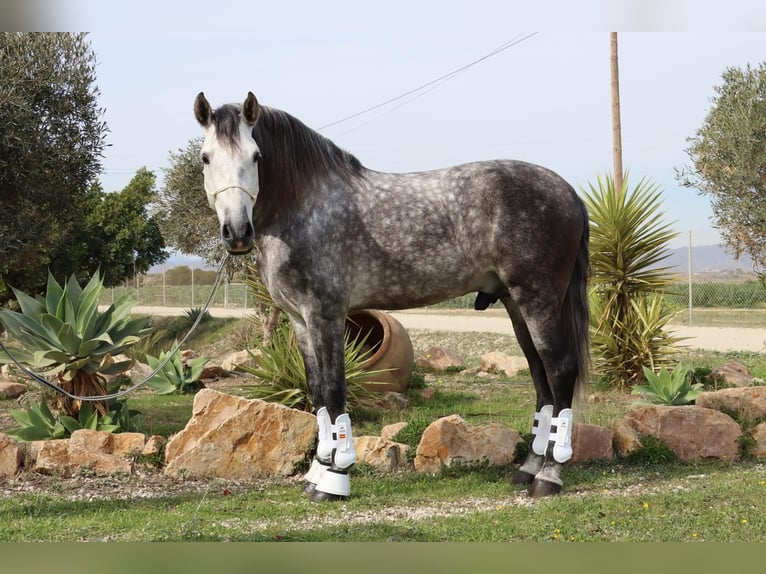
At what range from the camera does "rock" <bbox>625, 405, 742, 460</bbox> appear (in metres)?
6.18

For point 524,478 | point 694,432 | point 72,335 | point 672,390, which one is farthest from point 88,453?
point 672,390

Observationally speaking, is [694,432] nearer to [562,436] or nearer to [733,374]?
[562,436]

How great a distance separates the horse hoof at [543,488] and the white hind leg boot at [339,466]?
1.23 meters

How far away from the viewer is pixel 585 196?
938cm

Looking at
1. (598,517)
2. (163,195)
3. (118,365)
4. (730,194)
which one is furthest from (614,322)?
(163,195)

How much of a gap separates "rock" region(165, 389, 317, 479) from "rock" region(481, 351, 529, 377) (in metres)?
5.84

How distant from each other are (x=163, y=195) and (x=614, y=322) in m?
9.06

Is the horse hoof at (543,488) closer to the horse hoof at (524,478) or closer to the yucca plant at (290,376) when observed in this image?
the horse hoof at (524,478)

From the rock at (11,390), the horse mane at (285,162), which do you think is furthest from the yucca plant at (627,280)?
the rock at (11,390)

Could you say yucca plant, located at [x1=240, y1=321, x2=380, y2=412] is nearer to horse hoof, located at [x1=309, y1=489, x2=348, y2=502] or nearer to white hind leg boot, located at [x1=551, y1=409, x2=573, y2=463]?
horse hoof, located at [x1=309, y1=489, x2=348, y2=502]

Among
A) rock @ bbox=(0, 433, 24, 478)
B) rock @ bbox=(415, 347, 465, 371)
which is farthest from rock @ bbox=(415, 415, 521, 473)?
rock @ bbox=(415, 347, 465, 371)

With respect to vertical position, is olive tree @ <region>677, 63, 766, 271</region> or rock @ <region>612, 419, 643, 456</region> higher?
olive tree @ <region>677, 63, 766, 271</region>

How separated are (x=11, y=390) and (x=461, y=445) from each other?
6.93 m

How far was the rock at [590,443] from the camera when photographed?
6.08 metres
